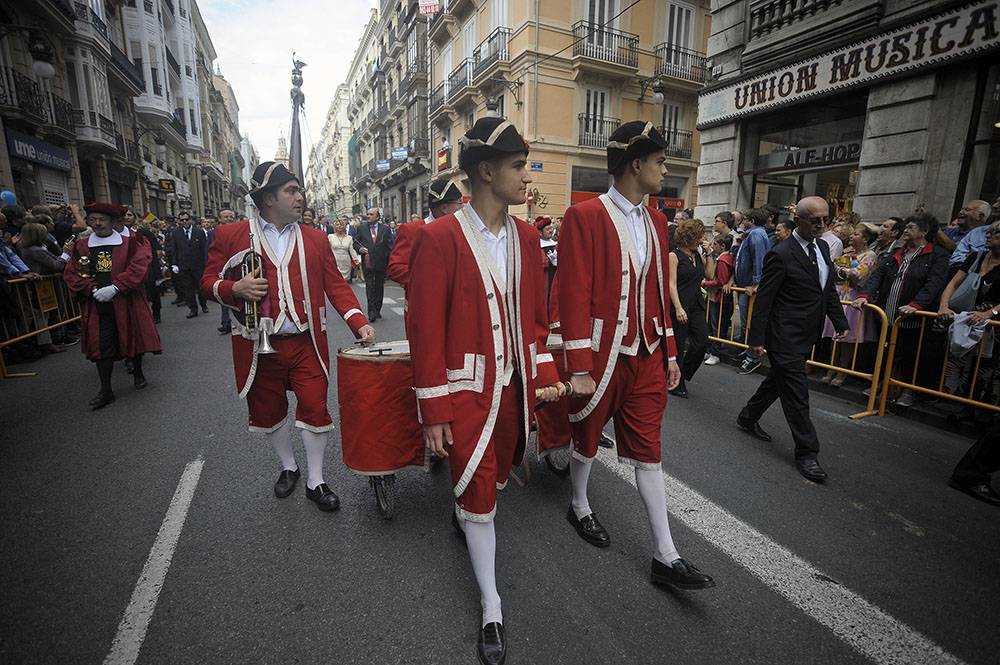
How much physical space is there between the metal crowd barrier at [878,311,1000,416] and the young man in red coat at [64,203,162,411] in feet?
26.0

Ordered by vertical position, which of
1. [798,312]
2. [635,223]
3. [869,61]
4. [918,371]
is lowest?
[918,371]

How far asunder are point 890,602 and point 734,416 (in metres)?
2.65

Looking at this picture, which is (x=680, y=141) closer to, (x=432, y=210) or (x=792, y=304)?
(x=432, y=210)

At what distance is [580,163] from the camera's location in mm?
21766

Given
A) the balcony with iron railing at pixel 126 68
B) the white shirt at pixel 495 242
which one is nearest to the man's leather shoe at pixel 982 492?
the white shirt at pixel 495 242

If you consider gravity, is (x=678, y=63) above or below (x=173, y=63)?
below

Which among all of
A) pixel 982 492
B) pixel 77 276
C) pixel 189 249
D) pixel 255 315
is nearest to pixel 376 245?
pixel 189 249

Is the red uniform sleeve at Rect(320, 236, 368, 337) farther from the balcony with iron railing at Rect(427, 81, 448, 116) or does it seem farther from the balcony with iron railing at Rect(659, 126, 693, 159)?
the balcony with iron railing at Rect(427, 81, 448, 116)

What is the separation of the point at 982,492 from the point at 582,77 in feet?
69.7

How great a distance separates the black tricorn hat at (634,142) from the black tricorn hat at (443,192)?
2429mm

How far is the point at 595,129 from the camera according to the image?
21797mm

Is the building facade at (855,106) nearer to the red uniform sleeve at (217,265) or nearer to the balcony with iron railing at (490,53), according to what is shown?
the red uniform sleeve at (217,265)

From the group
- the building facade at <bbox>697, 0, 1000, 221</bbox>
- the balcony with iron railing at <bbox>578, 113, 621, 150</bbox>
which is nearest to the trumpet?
the building facade at <bbox>697, 0, 1000, 221</bbox>

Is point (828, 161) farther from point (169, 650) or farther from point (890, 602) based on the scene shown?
point (169, 650)
